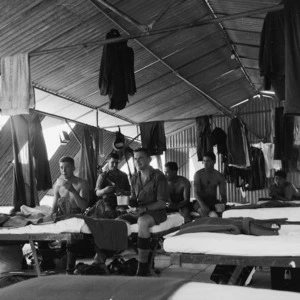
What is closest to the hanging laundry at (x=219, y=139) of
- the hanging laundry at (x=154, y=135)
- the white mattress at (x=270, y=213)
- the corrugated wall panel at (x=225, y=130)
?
the hanging laundry at (x=154, y=135)

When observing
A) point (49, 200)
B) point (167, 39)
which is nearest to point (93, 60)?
point (167, 39)

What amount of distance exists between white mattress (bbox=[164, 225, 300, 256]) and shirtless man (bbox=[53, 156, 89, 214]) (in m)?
3.16

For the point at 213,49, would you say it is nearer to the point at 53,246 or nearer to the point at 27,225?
→ the point at 53,246

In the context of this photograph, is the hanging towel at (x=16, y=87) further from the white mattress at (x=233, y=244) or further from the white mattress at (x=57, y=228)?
the white mattress at (x=233, y=244)

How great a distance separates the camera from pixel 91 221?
5.50m

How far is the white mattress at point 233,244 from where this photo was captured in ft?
11.2

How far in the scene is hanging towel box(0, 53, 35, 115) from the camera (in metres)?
6.38

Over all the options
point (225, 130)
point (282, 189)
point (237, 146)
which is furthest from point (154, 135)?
point (225, 130)

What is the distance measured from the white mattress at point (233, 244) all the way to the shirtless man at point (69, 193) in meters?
3.16

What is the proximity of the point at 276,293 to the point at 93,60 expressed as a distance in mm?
8643

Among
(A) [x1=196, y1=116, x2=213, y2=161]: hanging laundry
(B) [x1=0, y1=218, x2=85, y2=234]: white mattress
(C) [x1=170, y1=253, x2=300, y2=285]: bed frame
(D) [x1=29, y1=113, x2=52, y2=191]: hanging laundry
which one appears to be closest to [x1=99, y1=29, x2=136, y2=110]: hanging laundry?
(B) [x1=0, y1=218, x2=85, y2=234]: white mattress

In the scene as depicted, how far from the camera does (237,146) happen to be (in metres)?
11.1

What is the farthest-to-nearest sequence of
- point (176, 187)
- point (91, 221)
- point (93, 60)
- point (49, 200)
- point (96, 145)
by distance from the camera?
point (49, 200), point (96, 145), point (93, 60), point (176, 187), point (91, 221)

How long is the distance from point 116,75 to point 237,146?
535 cm
